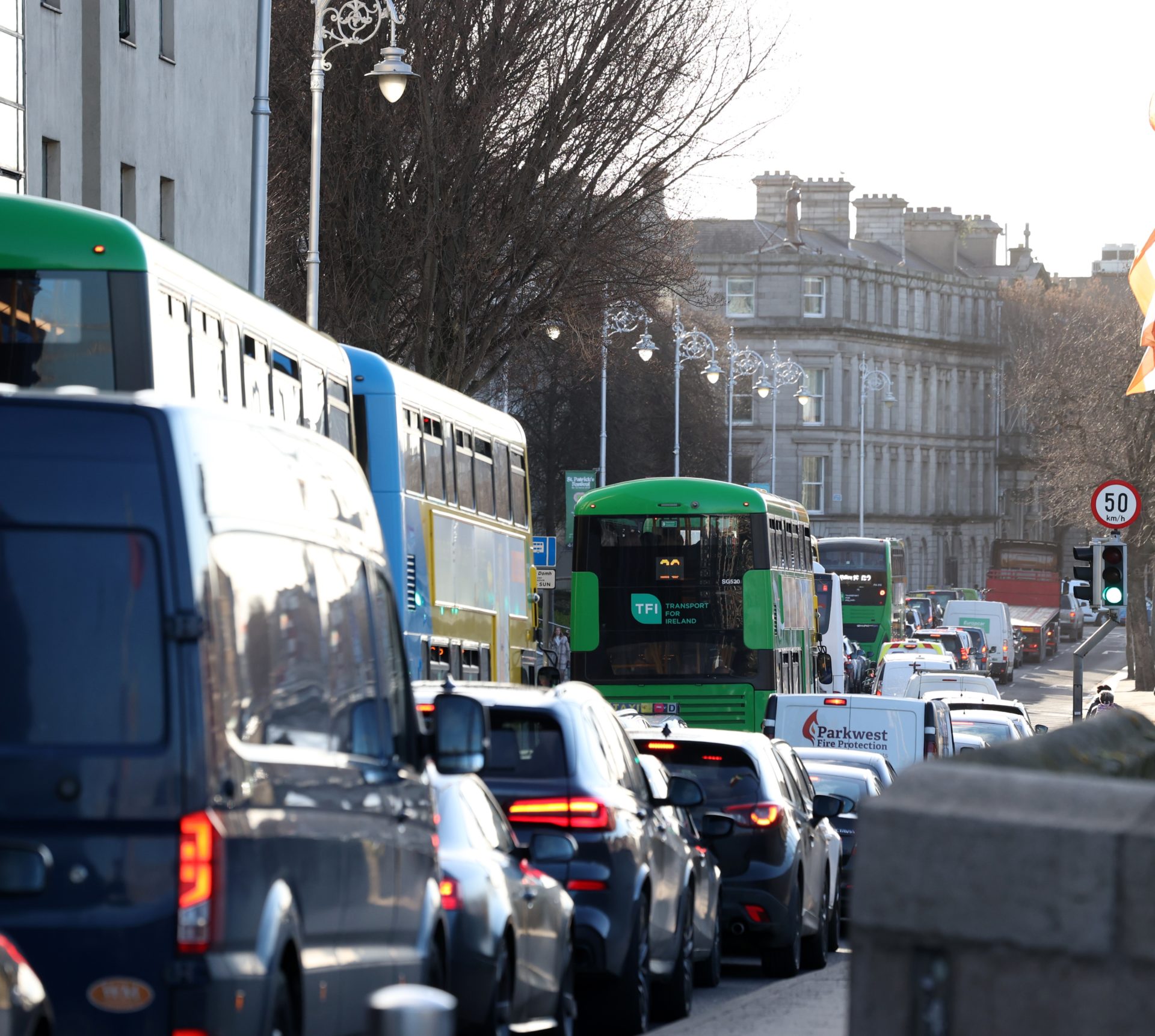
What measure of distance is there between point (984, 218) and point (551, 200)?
10555cm

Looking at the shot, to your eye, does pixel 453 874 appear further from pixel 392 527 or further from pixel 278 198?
pixel 278 198

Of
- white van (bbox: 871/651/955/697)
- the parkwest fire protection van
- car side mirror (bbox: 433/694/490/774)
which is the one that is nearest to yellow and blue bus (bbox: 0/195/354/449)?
car side mirror (bbox: 433/694/490/774)

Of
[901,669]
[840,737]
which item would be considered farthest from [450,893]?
[901,669]

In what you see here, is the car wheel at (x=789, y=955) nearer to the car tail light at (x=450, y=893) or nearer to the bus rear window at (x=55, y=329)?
the bus rear window at (x=55, y=329)

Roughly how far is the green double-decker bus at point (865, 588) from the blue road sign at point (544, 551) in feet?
87.0

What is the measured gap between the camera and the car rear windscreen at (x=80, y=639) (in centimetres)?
585

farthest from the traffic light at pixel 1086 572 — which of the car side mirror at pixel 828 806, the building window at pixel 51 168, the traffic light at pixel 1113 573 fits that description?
the building window at pixel 51 168

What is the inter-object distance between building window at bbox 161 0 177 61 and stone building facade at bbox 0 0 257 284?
0.02 meters

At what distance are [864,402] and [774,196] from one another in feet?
39.5

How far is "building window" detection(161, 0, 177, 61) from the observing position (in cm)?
3647

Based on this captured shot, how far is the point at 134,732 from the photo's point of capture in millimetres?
5832

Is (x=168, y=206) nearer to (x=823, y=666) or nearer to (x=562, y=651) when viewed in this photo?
(x=823, y=666)

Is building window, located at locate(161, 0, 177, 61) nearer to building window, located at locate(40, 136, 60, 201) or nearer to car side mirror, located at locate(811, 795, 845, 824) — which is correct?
building window, located at locate(40, 136, 60, 201)

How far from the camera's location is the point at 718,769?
15.4 meters
